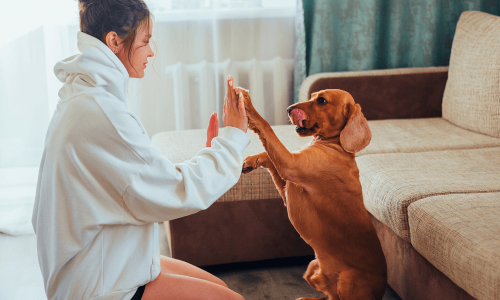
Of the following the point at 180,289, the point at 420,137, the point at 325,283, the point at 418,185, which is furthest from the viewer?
the point at 420,137

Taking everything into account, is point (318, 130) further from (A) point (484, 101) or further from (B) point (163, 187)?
(A) point (484, 101)

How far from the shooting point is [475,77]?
221 centimetres

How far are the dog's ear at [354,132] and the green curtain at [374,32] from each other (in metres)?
1.55

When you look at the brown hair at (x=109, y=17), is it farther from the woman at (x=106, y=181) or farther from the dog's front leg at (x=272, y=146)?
the dog's front leg at (x=272, y=146)

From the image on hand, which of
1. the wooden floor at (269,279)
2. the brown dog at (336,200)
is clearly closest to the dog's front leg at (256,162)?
the brown dog at (336,200)

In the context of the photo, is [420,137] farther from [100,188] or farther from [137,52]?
[100,188]

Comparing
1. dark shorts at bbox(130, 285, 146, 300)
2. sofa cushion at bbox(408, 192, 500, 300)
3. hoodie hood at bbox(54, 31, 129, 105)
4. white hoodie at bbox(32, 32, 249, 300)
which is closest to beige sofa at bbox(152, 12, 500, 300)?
sofa cushion at bbox(408, 192, 500, 300)

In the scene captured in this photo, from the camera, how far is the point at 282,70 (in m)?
2.94

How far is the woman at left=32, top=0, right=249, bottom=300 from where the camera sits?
0.94 m

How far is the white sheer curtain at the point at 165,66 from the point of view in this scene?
2627mm

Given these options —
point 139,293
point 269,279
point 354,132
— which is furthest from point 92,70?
point 269,279

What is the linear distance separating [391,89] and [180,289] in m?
1.89

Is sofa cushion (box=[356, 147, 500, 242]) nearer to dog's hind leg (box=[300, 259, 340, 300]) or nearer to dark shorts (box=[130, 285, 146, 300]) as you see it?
dog's hind leg (box=[300, 259, 340, 300])

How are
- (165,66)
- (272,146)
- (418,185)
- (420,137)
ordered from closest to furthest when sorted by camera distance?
1. (272,146)
2. (418,185)
3. (420,137)
4. (165,66)
